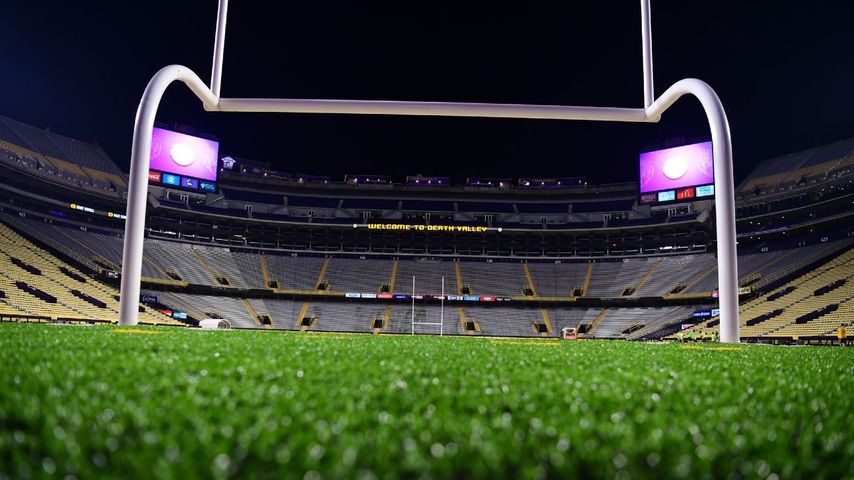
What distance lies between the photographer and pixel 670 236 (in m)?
45.8

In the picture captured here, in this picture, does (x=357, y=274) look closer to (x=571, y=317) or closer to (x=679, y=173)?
(x=571, y=317)

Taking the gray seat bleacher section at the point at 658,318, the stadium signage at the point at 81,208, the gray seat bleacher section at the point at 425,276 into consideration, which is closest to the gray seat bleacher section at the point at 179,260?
the stadium signage at the point at 81,208

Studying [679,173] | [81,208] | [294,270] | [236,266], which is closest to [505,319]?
[294,270]

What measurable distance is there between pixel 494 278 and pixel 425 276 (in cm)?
638

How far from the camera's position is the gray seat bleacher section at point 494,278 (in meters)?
45.0

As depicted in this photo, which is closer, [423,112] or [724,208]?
[724,208]

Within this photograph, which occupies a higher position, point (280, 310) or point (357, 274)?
point (357, 274)

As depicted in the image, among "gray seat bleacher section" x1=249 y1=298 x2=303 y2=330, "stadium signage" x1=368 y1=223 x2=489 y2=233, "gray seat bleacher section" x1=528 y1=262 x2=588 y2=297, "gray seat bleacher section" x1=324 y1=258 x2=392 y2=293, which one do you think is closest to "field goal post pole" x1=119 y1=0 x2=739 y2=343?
"gray seat bleacher section" x1=249 y1=298 x2=303 y2=330

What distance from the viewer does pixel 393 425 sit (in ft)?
4.50

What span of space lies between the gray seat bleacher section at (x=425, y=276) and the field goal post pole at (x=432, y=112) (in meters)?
35.7

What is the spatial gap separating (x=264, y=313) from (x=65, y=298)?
1372 cm

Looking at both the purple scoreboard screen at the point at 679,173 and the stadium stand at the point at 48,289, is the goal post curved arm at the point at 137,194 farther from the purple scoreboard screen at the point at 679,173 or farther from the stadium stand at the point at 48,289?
the stadium stand at the point at 48,289

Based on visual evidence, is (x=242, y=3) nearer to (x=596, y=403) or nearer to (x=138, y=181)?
(x=138, y=181)

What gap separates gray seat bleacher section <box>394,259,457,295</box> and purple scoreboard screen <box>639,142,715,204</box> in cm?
2592
